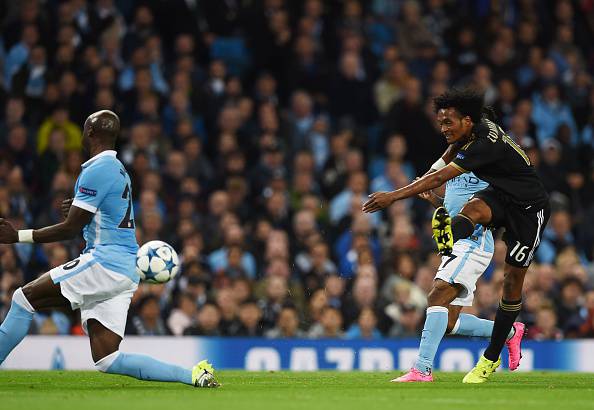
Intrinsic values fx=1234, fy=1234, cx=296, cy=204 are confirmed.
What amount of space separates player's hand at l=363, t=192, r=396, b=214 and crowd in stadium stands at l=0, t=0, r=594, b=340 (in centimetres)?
481

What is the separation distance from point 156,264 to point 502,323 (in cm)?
326

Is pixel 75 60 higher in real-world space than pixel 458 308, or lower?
higher

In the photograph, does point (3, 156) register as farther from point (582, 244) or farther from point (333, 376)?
point (582, 244)

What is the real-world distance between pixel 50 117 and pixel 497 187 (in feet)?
25.7

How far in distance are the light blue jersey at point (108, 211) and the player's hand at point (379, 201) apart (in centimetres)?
194

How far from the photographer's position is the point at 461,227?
10242 mm

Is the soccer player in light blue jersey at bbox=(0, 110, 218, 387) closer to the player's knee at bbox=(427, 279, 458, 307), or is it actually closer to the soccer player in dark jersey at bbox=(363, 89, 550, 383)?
the player's knee at bbox=(427, 279, 458, 307)

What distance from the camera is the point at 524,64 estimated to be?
19.8m

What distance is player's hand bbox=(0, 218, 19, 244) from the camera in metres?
9.09

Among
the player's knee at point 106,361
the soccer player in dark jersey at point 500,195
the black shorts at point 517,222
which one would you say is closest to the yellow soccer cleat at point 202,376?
the player's knee at point 106,361

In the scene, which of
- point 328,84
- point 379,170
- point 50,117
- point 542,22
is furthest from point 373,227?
point 542,22

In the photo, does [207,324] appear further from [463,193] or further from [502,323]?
[502,323]

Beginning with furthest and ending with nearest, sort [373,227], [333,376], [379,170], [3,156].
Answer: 1. [379,170]
2. [373,227]
3. [3,156]
4. [333,376]

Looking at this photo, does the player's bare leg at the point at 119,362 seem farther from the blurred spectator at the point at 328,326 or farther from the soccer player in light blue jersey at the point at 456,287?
the blurred spectator at the point at 328,326
